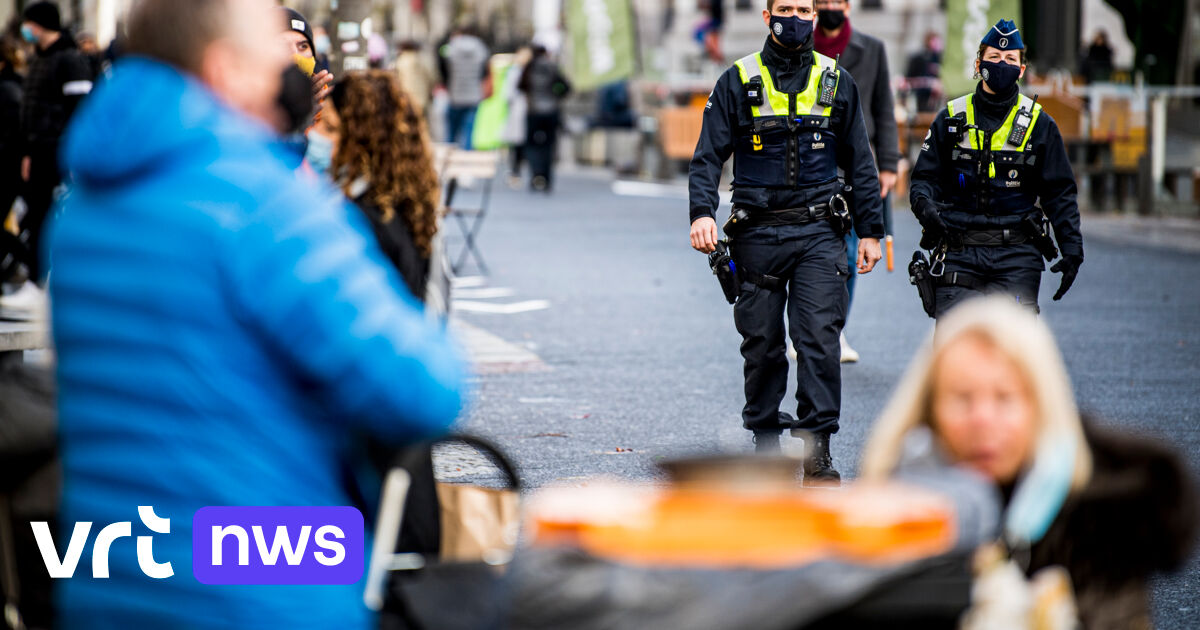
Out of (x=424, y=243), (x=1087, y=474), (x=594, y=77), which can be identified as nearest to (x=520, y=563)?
(x=1087, y=474)

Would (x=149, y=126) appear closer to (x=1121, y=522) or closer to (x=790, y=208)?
(x=1121, y=522)

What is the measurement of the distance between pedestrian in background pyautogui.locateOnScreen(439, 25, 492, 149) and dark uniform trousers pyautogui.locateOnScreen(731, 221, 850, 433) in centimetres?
2078

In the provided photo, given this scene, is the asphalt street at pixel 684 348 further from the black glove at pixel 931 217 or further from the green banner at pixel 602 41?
the green banner at pixel 602 41

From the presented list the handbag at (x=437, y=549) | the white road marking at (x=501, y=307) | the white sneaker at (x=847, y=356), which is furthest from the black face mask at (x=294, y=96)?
the white road marking at (x=501, y=307)

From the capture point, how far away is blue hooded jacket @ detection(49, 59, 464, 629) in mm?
2312

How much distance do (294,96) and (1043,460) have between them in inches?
109

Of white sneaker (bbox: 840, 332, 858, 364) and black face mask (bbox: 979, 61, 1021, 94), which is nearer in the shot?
black face mask (bbox: 979, 61, 1021, 94)

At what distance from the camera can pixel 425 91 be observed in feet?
→ 101

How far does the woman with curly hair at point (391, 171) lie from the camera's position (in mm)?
4969

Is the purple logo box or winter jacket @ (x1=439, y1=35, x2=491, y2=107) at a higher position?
the purple logo box

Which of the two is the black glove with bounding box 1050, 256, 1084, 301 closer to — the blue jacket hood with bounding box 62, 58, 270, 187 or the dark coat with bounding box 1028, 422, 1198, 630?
the dark coat with bounding box 1028, 422, 1198, 630

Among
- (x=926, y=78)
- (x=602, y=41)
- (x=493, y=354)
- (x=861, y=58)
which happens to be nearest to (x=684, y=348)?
(x=493, y=354)

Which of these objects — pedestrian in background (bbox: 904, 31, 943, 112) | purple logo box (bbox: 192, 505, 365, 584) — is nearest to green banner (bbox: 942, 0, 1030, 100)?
pedestrian in background (bbox: 904, 31, 943, 112)

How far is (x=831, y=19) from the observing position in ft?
31.5
